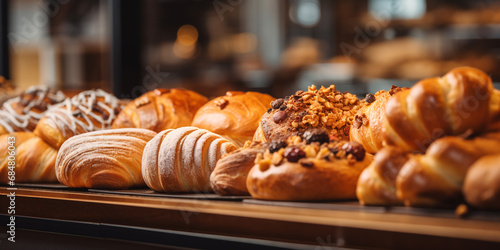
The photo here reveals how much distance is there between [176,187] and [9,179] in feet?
2.95

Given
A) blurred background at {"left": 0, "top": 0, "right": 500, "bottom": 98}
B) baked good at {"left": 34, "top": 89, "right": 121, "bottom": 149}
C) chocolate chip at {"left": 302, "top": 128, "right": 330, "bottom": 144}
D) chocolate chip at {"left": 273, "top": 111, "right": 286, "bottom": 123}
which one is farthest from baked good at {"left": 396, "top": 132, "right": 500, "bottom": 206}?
blurred background at {"left": 0, "top": 0, "right": 500, "bottom": 98}

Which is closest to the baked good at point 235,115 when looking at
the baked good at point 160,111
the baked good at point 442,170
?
the baked good at point 160,111

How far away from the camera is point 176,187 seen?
195 centimetres

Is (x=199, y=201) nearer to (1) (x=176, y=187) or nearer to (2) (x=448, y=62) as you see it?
(1) (x=176, y=187)

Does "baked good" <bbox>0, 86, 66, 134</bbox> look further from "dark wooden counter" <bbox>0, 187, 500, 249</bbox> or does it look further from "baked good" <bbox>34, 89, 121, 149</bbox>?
"dark wooden counter" <bbox>0, 187, 500, 249</bbox>

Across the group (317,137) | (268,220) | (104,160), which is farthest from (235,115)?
(268,220)

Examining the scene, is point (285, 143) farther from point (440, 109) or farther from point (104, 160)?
point (104, 160)

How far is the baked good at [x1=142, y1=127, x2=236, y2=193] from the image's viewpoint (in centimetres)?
193

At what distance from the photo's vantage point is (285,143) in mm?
1733

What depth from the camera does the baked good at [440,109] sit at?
1444 millimetres

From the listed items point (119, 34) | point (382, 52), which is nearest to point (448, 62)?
point (382, 52)

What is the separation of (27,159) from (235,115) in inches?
35.6

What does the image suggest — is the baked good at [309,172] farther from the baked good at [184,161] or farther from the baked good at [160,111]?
the baked good at [160,111]

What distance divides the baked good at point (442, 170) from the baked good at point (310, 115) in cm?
54
